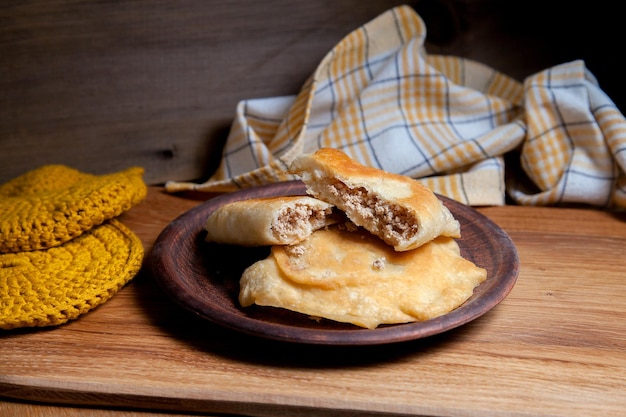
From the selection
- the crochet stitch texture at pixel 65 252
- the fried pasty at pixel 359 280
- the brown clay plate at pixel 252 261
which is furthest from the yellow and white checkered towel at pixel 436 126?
the fried pasty at pixel 359 280

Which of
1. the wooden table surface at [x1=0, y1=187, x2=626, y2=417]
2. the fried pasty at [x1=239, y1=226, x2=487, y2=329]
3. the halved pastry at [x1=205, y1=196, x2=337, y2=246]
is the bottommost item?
→ the wooden table surface at [x1=0, y1=187, x2=626, y2=417]

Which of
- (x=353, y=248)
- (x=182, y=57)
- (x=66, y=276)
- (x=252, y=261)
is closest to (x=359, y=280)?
(x=353, y=248)

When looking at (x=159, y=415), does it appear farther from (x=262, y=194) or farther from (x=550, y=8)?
(x=550, y=8)

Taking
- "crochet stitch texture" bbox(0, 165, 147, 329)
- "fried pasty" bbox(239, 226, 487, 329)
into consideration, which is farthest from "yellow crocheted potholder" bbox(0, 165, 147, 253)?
"fried pasty" bbox(239, 226, 487, 329)

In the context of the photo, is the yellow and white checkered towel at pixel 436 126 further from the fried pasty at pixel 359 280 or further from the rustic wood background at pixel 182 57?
the fried pasty at pixel 359 280

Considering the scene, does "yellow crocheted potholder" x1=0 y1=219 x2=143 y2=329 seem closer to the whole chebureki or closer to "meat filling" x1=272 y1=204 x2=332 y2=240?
the whole chebureki

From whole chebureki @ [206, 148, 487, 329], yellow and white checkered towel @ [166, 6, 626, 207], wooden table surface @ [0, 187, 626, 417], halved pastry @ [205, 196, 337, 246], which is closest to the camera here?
wooden table surface @ [0, 187, 626, 417]

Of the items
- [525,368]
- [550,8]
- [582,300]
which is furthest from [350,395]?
[550,8]

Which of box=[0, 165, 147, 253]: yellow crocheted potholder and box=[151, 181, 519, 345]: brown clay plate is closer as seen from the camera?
box=[151, 181, 519, 345]: brown clay plate
